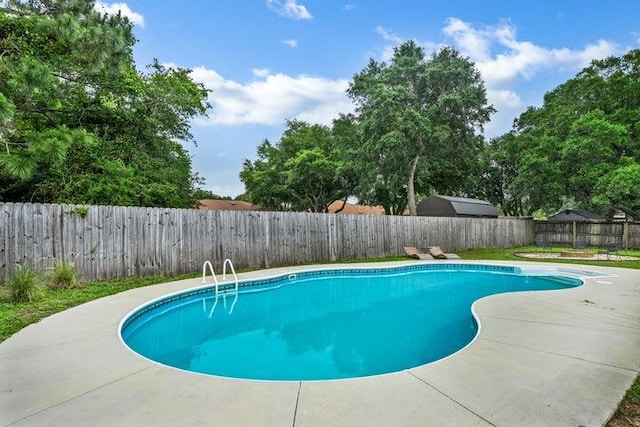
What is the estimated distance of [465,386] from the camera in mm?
2656

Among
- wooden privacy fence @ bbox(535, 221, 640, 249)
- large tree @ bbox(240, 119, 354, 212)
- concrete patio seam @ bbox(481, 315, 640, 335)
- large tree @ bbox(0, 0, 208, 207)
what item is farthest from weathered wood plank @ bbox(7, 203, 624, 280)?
large tree @ bbox(240, 119, 354, 212)

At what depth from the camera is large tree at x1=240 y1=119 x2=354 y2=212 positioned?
24.0 metres

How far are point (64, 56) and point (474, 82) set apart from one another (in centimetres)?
1867

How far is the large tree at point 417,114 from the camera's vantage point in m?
18.6

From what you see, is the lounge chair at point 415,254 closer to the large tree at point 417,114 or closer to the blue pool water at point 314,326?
the blue pool water at point 314,326

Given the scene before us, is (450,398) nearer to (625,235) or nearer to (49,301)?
(49,301)

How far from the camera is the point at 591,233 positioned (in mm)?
17281

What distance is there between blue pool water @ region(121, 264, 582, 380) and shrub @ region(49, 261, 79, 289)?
196 cm

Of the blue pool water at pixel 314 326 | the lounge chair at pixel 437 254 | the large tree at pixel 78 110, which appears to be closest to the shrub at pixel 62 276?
the large tree at pixel 78 110

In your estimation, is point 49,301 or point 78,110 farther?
point 78,110

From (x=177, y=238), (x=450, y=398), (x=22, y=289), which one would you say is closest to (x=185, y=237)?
(x=177, y=238)

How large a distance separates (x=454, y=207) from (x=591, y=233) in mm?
6425

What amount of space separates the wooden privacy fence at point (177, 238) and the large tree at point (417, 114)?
6969 mm

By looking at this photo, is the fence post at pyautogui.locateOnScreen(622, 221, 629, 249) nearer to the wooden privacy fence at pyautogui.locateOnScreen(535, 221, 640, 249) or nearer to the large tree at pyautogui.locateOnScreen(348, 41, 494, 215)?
the wooden privacy fence at pyautogui.locateOnScreen(535, 221, 640, 249)
